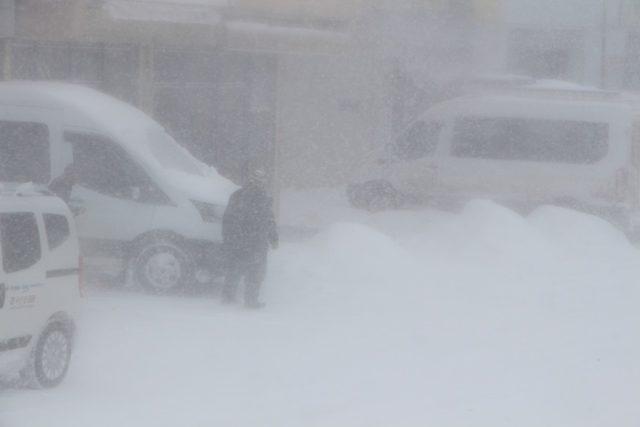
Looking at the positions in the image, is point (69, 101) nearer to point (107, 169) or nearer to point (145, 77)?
point (107, 169)

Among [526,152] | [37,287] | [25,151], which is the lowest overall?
[37,287]

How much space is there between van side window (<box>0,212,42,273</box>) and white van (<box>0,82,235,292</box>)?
15.6ft

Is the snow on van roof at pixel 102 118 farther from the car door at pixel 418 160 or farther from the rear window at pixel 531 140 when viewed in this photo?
the rear window at pixel 531 140

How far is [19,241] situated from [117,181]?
18.2 feet

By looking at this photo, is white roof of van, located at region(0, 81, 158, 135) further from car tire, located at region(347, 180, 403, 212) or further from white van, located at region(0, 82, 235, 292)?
car tire, located at region(347, 180, 403, 212)

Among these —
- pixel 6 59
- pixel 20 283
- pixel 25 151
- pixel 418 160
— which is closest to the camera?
pixel 20 283

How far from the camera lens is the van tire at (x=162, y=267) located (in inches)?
554

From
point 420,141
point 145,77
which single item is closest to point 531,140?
point 420,141

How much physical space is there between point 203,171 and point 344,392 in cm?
651

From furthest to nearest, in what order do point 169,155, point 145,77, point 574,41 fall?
point 574,41
point 145,77
point 169,155

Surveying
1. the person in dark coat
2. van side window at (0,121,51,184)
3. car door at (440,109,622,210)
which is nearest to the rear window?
car door at (440,109,622,210)

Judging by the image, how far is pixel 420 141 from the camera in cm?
2200

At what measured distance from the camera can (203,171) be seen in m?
15.6

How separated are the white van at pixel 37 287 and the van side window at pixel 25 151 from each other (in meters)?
5.02
